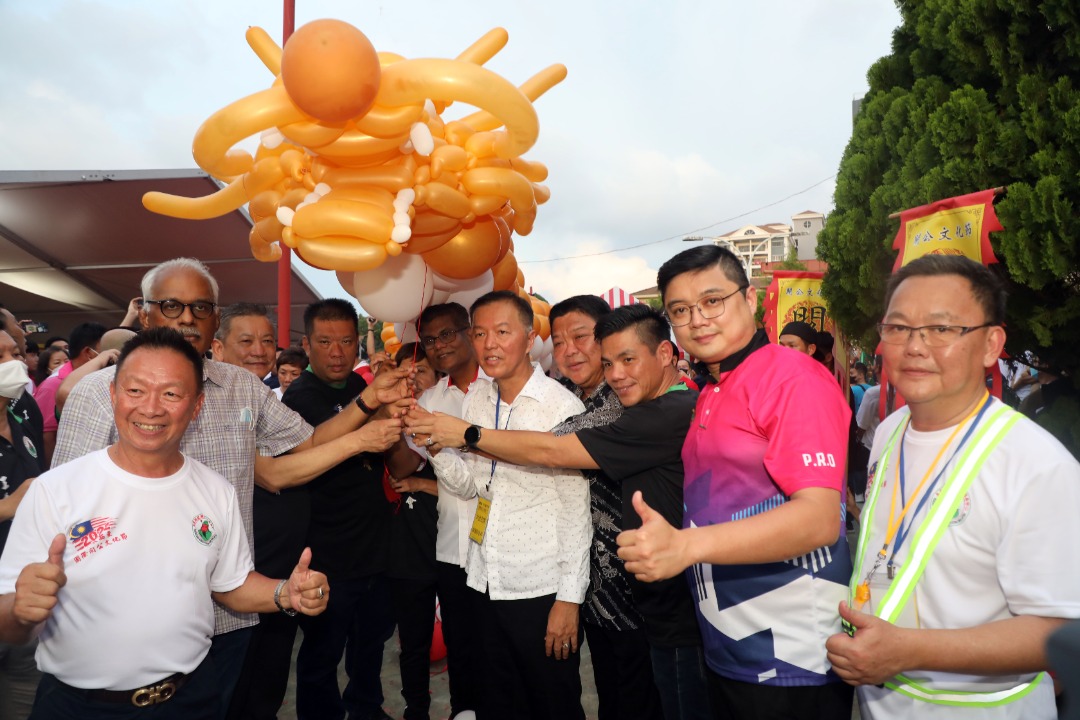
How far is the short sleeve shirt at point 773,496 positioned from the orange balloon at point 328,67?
142cm

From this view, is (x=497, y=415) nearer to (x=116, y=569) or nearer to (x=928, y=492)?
(x=116, y=569)

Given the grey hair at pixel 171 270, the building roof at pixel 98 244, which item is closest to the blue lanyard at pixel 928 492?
the grey hair at pixel 171 270

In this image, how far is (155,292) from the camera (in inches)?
98.5

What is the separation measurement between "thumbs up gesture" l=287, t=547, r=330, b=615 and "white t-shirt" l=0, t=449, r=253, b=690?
26 cm

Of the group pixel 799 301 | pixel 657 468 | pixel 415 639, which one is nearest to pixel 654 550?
pixel 657 468

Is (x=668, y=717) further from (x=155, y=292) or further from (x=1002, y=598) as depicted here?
(x=155, y=292)

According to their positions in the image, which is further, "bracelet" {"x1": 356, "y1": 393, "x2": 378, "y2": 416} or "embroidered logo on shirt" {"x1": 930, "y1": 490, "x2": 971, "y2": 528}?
"bracelet" {"x1": 356, "y1": 393, "x2": 378, "y2": 416}

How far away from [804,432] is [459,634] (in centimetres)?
244

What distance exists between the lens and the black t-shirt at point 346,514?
3365 mm

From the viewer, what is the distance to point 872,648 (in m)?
1.38

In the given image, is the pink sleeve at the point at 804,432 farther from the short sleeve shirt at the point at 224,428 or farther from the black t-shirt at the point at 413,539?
the black t-shirt at the point at 413,539

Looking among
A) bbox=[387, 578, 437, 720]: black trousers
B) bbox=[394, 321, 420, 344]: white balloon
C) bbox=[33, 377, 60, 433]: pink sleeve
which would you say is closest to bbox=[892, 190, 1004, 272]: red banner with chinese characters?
bbox=[394, 321, 420, 344]: white balloon

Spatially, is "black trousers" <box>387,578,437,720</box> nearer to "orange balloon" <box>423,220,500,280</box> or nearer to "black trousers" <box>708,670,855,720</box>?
"orange balloon" <box>423,220,500,280</box>

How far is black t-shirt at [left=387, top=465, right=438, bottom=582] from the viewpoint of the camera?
3.45 metres
